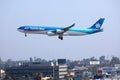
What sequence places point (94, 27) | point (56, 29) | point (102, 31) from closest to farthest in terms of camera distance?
point (102, 31)
point (56, 29)
point (94, 27)

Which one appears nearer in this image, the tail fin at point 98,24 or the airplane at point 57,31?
the airplane at point 57,31

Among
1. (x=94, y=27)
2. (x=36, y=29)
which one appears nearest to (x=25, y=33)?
(x=36, y=29)

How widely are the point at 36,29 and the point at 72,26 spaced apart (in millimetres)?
13934

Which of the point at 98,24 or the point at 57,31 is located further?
the point at 98,24

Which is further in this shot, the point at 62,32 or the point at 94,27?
the point at 94,27

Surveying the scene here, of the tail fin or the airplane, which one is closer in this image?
the airplane

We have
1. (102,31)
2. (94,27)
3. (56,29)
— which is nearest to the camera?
(102,31)

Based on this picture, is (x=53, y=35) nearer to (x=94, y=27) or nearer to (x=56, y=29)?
(x=56, y=29)

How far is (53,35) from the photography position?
124m

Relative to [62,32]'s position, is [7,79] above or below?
below

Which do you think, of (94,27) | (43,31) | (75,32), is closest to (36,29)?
(43,31)

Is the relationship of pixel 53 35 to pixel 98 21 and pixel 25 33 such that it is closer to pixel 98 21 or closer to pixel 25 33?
pixel 25 33

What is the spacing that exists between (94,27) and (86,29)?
17.9 feet

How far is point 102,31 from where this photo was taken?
395ft
